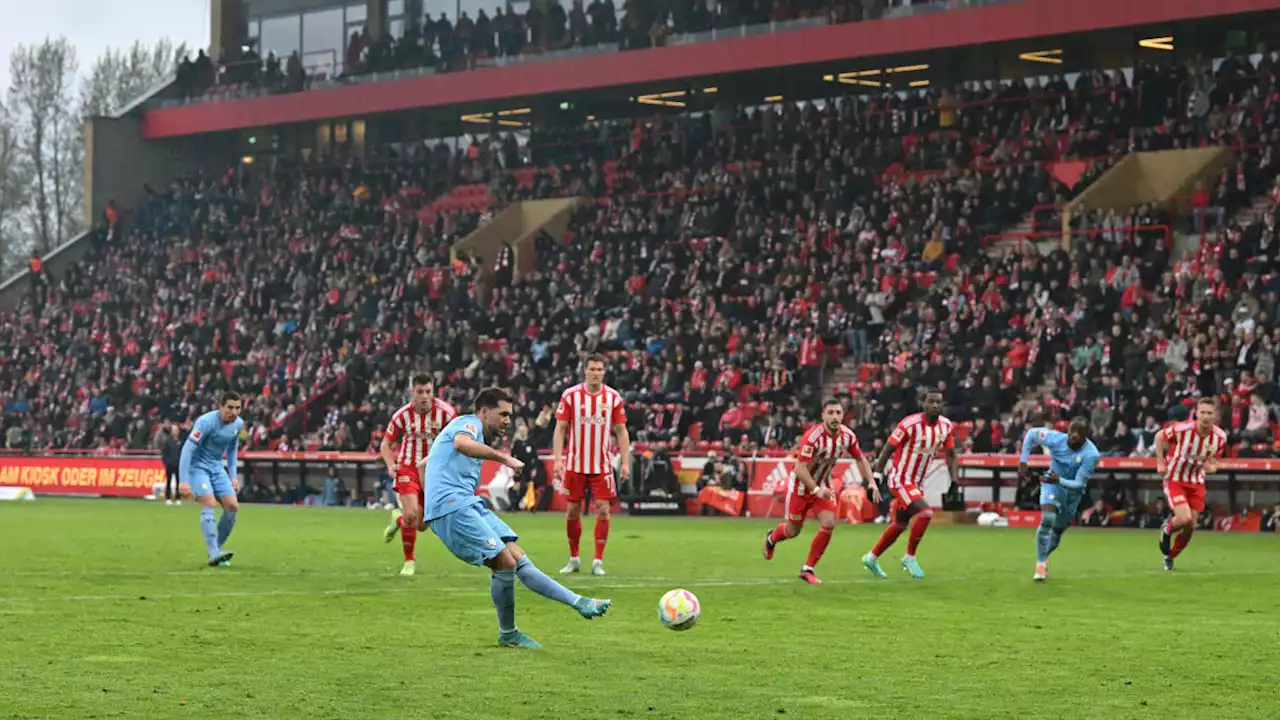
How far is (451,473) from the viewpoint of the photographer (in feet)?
43.3

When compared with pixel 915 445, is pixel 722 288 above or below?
above

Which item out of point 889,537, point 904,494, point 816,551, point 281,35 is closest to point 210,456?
point 816,551

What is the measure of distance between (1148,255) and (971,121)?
936 cm

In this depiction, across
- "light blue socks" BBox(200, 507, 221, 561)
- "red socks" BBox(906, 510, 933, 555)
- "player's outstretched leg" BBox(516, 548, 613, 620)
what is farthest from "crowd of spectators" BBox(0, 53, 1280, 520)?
"player's outstretched leg" BBox(516, 548, 613, 620)

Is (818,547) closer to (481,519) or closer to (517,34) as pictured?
(481,519)

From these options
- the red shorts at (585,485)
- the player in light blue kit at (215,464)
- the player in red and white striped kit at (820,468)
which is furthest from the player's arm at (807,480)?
the player in light blue kit at (215,464)

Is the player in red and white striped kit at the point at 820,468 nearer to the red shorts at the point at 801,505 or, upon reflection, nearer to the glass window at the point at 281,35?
the red shorts at the point at 801,505

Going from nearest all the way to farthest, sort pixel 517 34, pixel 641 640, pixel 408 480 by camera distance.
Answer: pixel 641 640 < pixel 408 480 < pixel 517 34

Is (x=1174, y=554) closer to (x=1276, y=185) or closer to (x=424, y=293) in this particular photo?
(x=1276, y=185)

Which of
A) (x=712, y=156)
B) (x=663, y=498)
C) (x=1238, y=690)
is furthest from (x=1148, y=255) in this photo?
(x=1238, y=690)

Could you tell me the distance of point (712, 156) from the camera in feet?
173

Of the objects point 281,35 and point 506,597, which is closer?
point 506,597

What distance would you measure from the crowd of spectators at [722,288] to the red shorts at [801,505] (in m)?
14.4

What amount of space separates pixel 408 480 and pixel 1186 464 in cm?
902
